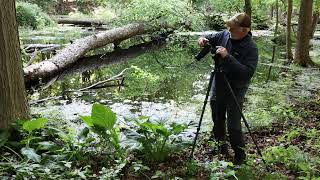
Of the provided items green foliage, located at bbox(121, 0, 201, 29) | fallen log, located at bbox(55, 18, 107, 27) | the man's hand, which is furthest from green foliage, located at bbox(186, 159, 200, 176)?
fallen log, located at bbox(55, 18, 107, 27)

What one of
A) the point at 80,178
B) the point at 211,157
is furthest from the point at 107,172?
the point at 211,157

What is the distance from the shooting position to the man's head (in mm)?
4604

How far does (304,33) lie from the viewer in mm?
12344

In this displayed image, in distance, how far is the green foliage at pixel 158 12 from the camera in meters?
20.3

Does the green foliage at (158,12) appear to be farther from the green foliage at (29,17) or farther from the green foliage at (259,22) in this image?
the green foliage at (259,22)

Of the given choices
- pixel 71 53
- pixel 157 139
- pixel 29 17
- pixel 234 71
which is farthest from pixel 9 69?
pixel 29 17

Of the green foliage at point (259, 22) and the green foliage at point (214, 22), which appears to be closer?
the green foliage at point (214, 22)

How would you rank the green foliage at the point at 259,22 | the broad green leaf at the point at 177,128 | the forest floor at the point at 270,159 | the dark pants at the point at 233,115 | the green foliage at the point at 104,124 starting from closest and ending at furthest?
the forest floor at the point at 270,159, the green foliage at the point at 104,124, the broad green leaf at the point at 177,128, the dark pants at the point at 233,115, the green foliage at the point at 259,22

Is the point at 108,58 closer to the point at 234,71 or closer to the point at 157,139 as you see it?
the point at 157,139

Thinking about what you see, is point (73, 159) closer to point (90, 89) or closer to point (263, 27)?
point (90, 89)

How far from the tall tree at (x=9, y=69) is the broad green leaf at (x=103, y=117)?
1.05m

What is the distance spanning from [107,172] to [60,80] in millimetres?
7466

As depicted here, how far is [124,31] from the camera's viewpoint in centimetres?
1822

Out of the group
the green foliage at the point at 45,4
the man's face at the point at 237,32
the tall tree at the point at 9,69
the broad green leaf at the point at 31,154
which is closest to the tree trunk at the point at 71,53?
the tall tree at the point at 9,69
